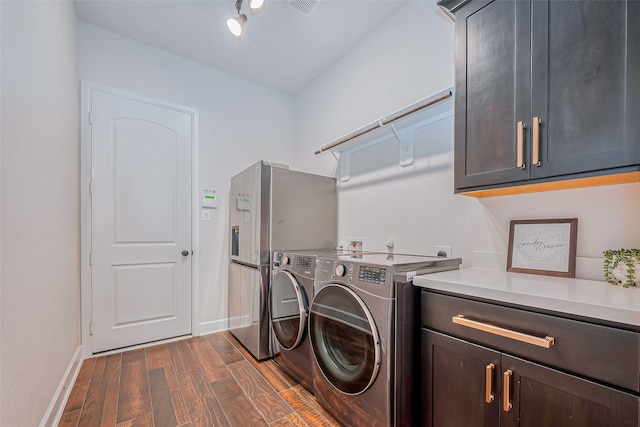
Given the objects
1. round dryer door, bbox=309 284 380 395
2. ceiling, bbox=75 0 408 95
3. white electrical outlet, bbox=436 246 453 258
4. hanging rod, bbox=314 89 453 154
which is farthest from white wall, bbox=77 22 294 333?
white electrical outlet, bbox=436 246 453 258

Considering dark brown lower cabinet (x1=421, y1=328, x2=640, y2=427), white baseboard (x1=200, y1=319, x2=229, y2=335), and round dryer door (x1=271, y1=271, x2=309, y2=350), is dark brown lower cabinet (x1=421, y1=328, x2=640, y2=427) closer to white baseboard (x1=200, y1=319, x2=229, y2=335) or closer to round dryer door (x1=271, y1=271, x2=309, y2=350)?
round dryer door (x1=271, y1=271, x2=309, y2=350)

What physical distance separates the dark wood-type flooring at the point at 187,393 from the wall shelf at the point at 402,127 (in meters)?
1.82

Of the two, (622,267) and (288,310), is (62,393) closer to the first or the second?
(288,310)

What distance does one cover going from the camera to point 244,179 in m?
2.62

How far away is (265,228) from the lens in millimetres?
2336

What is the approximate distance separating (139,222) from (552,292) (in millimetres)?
3021

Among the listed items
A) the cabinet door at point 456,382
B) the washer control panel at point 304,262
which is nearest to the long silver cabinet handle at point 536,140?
the cabinet door at point 456,382

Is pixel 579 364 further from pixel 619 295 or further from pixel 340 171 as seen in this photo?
pixel 340 171

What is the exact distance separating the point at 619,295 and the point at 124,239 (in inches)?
128

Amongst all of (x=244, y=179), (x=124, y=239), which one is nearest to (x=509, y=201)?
(x=244, y=179)

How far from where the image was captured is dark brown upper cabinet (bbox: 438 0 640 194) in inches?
38.3

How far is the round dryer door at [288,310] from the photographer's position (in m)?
1.92

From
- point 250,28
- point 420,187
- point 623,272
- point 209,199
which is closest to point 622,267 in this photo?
point 623,272

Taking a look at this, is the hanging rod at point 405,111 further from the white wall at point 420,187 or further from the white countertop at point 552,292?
the white countertop at point 552,292
